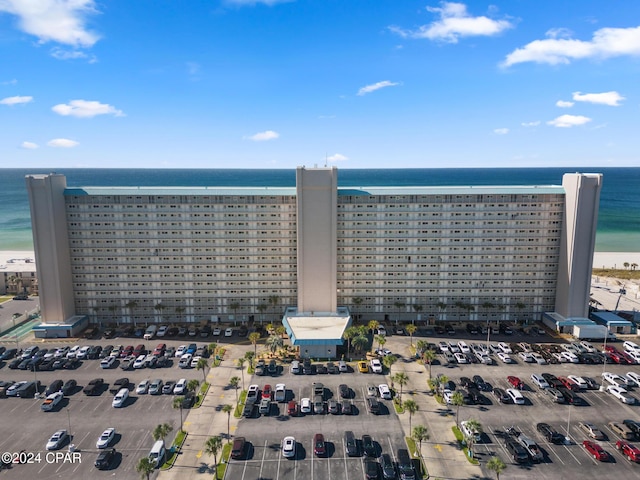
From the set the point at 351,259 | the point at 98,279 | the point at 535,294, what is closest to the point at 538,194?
the point at 535,294

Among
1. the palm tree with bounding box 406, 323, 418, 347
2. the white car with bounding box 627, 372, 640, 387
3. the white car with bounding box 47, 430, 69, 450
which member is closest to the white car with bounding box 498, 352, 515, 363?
the palm tree with bounding box 406, 323, 418, 347

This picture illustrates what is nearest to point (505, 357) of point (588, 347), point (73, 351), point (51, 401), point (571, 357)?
point (571, 357)

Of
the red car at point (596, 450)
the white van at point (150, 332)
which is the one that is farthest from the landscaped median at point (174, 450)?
the red car at point (596, 450)

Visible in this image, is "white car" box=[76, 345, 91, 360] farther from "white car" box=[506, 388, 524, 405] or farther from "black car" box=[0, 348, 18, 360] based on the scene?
"white car" box=[506, 388, 524, 405]

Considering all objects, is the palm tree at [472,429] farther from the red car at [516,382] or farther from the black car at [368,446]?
the red car at [516,382]

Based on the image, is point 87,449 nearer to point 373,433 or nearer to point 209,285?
point 373,433

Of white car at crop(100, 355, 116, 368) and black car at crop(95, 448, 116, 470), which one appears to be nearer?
black car at crop(95, 448, 116, 470)
